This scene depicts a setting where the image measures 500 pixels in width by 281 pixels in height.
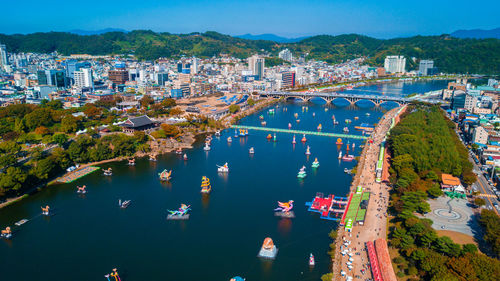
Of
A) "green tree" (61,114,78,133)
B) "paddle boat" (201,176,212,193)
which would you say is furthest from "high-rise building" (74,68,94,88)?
"paddle boat" (201,176,212,193)

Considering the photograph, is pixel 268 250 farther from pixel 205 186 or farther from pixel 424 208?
pixel 424 208

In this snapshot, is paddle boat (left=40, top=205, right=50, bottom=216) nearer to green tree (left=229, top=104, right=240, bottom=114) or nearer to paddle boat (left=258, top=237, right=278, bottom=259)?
paddle boat (left=258, top=237, right=278, bottom=259)

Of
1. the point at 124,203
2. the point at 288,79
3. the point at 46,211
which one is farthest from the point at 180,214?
the point at 288,79

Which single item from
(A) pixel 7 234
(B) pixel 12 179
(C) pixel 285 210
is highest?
(B) pixel 12 179


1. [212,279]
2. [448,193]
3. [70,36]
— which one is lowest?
[212,279]

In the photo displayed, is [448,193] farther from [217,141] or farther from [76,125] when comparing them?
[76,125]

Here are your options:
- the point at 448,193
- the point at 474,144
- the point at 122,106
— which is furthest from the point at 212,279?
the point at 122,106

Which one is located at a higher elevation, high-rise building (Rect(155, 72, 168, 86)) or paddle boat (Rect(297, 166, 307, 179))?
high-rise building (Rect(155, 72, 168, 86))
